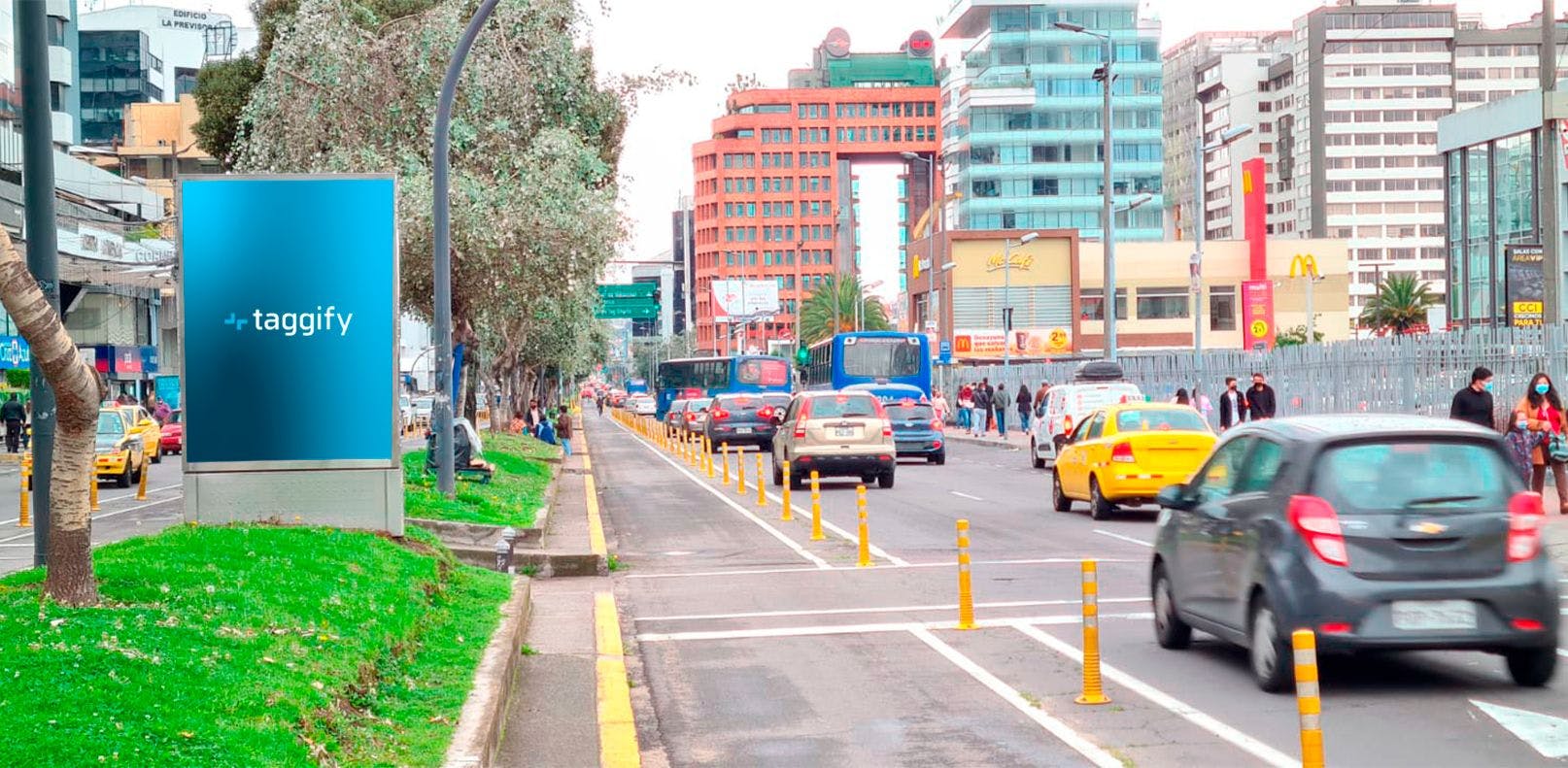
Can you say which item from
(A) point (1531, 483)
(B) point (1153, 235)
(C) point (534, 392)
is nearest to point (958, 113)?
(B) point (1153, 235)

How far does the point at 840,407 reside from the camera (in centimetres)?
3077

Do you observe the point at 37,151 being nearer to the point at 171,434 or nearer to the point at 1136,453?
the point at 1136,453

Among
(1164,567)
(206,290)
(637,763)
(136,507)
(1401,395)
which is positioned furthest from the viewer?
(1401,395)

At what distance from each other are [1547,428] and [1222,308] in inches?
3114

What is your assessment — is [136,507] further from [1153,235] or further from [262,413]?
[1153,235]

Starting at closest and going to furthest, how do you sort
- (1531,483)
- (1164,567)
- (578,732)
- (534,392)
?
(578,732), (1164,567), (1531,483), (534,392)

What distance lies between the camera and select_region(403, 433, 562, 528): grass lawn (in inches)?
733

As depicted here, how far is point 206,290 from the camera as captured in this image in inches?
585

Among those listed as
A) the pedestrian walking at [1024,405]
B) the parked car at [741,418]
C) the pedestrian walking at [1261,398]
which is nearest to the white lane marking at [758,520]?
the parked car at [741,418]

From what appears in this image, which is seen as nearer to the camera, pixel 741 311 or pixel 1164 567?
pixel 1164 567

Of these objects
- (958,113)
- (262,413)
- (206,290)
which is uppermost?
(958,113)

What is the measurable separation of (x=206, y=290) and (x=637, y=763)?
8.40 meters

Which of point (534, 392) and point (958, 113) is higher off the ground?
point (958, 113)

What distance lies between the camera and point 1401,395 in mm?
32781
